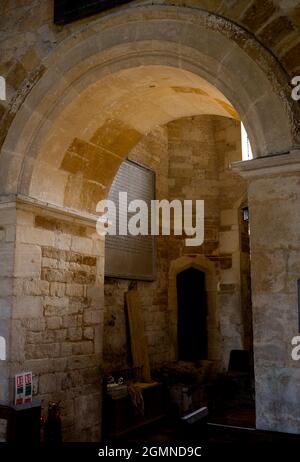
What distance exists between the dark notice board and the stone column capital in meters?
1.87

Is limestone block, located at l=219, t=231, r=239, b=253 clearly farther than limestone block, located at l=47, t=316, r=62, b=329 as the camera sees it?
Yes

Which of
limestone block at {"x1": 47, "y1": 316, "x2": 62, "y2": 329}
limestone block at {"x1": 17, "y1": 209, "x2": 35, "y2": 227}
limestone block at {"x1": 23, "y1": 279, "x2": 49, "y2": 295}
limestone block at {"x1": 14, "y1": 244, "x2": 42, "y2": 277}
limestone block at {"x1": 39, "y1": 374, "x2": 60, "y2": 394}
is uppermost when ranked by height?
limestone block at {"x1": 17, "y1": 209, "x2": 35, "y2": 227}

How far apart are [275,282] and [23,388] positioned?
2398mm

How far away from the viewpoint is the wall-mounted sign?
4073 millimetres

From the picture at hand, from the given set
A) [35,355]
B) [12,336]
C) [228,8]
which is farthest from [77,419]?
[228,8]

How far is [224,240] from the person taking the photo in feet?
27.0

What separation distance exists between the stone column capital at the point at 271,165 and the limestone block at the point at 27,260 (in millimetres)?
2121

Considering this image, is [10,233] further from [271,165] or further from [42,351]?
[271,165]

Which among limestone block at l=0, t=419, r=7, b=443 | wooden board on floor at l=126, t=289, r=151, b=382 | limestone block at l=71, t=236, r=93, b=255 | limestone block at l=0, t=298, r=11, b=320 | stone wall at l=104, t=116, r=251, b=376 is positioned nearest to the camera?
limestone block at l=0, t=419, r=7, b=443

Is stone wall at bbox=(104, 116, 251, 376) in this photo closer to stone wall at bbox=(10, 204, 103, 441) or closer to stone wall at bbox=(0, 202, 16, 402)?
stone wall at bbox=(10, 204, 103, 441)

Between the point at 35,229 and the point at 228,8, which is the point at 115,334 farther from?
the point at 228,8

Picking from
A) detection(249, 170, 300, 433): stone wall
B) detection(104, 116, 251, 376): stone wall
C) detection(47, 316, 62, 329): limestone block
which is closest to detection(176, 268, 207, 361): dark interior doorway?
detection(104, 116, 251, 376): stone wall

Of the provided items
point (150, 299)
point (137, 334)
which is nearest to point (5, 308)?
point (137, 334)

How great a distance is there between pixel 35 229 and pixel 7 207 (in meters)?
0.33
